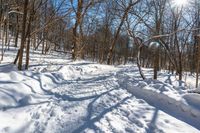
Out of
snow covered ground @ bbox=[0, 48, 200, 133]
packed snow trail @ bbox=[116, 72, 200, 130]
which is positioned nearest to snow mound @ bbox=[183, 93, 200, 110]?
snow covered ground @ bbox=[0, 48, 200, 133]

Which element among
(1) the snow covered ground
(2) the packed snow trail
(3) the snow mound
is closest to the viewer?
(1) the snow covered ground

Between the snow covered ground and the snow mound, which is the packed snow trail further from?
the snow mound

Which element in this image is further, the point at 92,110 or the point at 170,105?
the point at 170,105

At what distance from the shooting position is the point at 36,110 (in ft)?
20.2

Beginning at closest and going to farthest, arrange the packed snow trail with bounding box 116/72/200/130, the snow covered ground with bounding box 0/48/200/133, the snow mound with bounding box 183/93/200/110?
the snow covered ground with bounding box 0/48/200/133, the packed snow trail with bounding box 116/72/200/130, the snow mound with bounding box 183/93/200/110

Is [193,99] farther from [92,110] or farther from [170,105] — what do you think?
[92,110]

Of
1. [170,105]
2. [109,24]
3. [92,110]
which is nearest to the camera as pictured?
[92,110]

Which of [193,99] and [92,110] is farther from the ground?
[193,99]

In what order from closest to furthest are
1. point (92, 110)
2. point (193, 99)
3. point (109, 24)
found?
point (92, 110) → point (193, 99) → point (109, 24)

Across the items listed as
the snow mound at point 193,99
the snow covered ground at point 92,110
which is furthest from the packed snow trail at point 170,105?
the snow mound at point 193,99

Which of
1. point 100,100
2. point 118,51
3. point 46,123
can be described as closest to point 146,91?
point 100,100

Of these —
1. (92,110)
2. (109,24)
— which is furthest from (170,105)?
(109,24)

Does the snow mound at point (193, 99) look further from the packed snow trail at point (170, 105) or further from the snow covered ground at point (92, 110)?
the packed snow trail at point (170, 105)

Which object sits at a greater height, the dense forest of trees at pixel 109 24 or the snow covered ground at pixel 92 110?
the dense forest of trees at pixel 109 24
